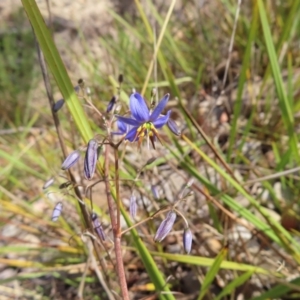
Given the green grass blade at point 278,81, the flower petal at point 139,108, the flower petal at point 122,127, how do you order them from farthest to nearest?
the green grass blade at point 278,81, the flower petal at point 122,127, the flower petal at point 139,108

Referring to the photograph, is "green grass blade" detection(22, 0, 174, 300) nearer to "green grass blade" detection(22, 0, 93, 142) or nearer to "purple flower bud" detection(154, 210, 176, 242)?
"green grass blade" detection(22, 0, 93, 142)

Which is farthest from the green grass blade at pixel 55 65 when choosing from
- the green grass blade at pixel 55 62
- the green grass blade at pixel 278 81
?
the green grass blade at pixel 278 81

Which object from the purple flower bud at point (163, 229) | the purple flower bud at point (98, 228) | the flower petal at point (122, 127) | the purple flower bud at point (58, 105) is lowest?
the purple flower bud at point (163, 229)

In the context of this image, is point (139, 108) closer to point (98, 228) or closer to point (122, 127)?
point (122, 127)

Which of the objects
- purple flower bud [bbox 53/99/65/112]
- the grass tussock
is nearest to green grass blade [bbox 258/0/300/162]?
the grass tussock

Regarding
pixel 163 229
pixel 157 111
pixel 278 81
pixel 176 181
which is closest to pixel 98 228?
pixel 163 229

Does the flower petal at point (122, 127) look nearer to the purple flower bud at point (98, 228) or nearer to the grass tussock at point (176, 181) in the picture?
the grass tussock at point (176, 181)

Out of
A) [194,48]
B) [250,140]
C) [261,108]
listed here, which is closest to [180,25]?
[194,48]

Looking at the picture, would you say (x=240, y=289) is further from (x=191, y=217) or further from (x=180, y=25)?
(x=180, y=25)
